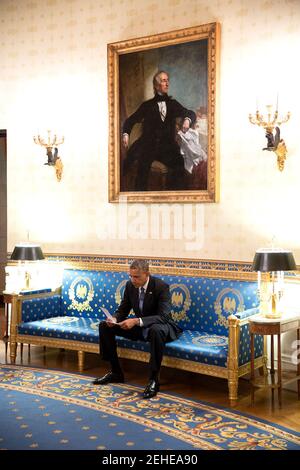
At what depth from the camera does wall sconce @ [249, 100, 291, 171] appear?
20.4 feet

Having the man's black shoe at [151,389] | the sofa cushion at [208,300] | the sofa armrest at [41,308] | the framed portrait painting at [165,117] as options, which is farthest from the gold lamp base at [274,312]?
the sofa armrest at [41,308]

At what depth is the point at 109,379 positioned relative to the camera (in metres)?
6.29

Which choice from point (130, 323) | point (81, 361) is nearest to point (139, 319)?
point (130, 323)

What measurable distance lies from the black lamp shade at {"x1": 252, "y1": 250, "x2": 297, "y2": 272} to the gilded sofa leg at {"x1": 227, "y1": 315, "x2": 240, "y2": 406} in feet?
1.79

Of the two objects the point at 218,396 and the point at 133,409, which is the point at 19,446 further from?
the point at 218,396

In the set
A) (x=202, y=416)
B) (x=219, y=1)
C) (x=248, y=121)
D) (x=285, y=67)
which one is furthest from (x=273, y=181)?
(x=202, y=416)

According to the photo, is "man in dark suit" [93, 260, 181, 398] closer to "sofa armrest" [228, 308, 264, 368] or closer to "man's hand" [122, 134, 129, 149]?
"sofa armrest" [228, 308, 264, 368]

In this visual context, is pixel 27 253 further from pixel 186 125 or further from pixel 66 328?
pixel 186 125

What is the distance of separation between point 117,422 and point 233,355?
4.13ft

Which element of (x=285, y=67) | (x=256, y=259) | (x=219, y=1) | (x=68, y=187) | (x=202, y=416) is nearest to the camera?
(x=202, y=416)

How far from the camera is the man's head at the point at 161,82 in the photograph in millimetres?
7176

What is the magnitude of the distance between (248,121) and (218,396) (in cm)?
282

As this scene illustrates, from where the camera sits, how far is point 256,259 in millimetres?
5859

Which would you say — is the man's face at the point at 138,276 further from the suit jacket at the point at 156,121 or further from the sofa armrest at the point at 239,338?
the suit jacket at the point at 156,121
